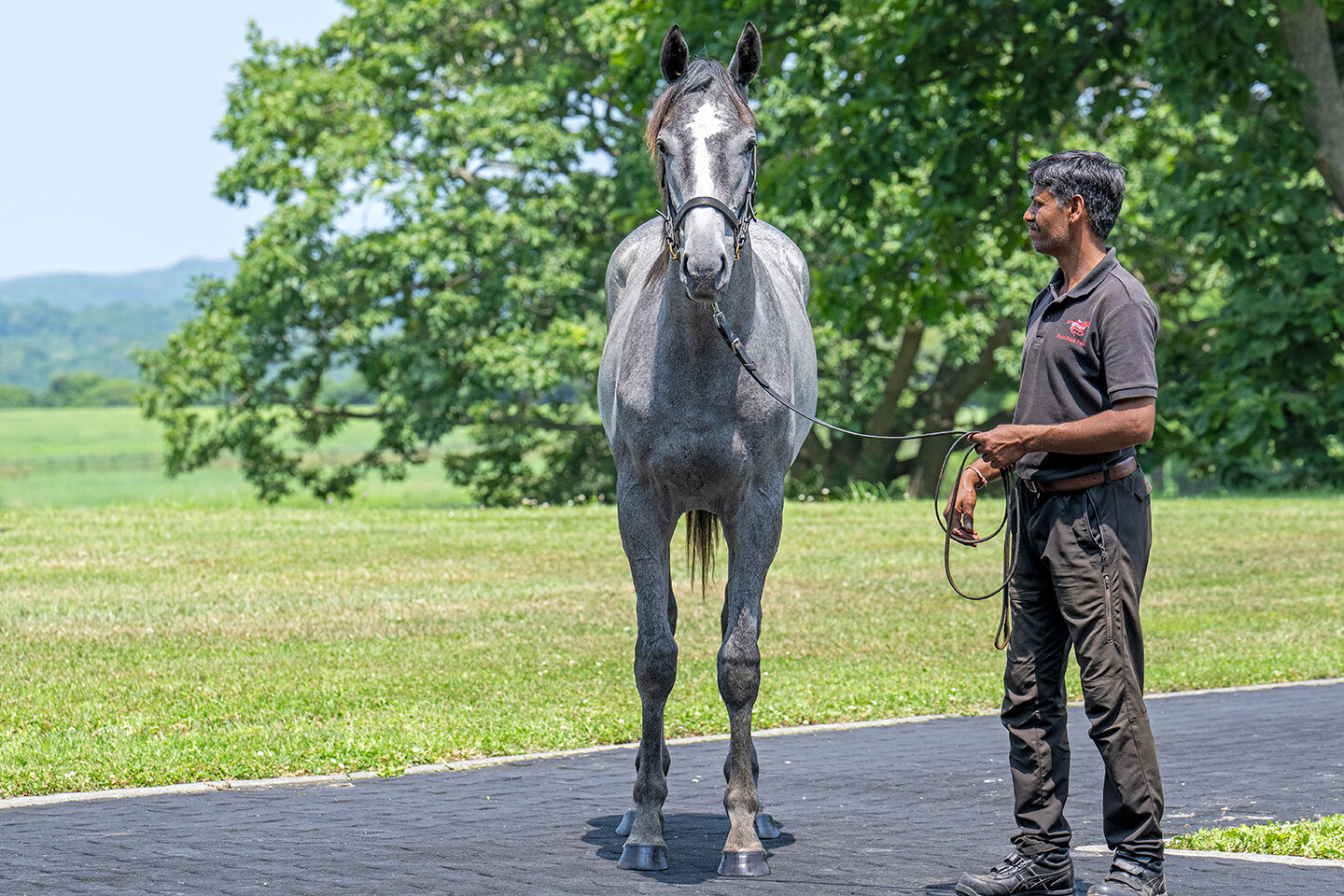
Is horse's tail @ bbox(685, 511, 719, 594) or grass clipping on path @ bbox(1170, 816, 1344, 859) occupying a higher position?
horse's tail @ bbox(685, 511, 719, 594)

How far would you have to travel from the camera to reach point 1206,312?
1443 inches

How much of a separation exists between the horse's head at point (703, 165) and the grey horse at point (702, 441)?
1 cm

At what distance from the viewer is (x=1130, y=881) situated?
5.17 meters

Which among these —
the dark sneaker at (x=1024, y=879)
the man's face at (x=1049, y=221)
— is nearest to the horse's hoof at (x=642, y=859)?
the dark sneaker at (x=1024, y=879)

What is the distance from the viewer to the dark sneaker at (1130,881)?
16.9ft

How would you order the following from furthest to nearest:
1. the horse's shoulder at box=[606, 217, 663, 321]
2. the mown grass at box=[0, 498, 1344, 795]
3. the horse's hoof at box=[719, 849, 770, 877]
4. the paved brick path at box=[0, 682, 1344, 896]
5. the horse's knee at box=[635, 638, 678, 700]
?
the mown grass at box=[0, 498, 1344, 795] < the horse's shoulder at box=[606, 217, 663, 321] < the horse's knee at box=[635, 638, 678, 700] < the horse's hoof at box=[719, 849, 770, 877] < the paved brick path at box=[0, 682, 1344, 896]

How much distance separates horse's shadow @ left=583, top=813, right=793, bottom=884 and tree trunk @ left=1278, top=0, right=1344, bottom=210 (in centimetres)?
1642

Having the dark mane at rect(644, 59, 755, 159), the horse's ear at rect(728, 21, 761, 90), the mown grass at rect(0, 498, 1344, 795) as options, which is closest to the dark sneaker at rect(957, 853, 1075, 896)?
the dark mane at rect(644, 59, 755, 159)

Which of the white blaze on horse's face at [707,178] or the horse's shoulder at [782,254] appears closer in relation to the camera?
the white blaze on horse's face at [707,178]

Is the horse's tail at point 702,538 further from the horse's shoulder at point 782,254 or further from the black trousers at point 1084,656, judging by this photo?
the black trousers at point 1084,656

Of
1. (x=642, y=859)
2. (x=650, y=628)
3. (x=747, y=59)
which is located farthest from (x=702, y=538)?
(x=747, y=59)

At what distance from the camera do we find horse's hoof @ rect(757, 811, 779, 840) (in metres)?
6.38

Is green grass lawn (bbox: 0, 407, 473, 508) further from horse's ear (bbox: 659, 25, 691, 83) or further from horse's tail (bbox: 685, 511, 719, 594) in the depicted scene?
horse's ear (bbox: 659, 25, 691, 83)

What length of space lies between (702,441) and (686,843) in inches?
64.6
